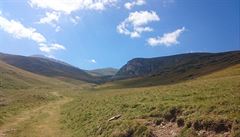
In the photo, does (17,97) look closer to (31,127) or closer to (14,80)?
(31,127)

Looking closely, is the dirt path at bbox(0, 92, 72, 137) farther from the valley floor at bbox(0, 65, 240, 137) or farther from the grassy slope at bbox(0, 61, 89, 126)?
the grassy slope at bbox(0, 61, 89, 126)

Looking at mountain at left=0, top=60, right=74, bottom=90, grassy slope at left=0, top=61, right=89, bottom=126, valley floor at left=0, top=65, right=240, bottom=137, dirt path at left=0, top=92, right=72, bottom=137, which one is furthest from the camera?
mountain at left=0, top=60, right=74, bottom=90

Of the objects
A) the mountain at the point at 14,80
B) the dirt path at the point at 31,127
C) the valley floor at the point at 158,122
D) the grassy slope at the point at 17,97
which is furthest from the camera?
the mountain at the point at 14,80

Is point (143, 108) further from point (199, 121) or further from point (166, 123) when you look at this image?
point (199, 121)

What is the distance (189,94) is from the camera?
3103 centimetres

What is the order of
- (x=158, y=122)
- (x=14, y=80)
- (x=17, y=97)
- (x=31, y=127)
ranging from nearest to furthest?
(x=158, y=122)
(x=31, y=127)
(x=17, y=97)
(x=14, y=80)

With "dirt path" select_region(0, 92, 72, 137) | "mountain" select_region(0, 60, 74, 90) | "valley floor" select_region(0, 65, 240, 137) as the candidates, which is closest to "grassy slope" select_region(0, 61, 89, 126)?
"mountain" select_region(0, 60, 74, 90)

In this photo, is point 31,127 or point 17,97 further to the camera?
point 17,97

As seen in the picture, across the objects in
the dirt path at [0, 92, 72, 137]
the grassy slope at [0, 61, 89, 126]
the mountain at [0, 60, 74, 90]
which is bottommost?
the dirt path at [0, 92, 72, 137]

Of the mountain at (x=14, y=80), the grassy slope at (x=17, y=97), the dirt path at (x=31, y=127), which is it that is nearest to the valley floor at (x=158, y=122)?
the dirt path at (x=31, y=127)

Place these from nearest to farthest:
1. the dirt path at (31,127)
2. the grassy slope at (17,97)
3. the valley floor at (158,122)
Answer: the valley floor at (158,122) < the dirt path at (31,127) < the grassy slope at (17,97)

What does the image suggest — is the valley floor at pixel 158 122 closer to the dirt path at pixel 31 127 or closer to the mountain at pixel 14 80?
the dirt path at pixel 31 127

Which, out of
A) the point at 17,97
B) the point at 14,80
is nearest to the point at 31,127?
the point at 17,97

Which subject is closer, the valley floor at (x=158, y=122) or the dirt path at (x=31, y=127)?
the valley floor at (x=158, y=122)
